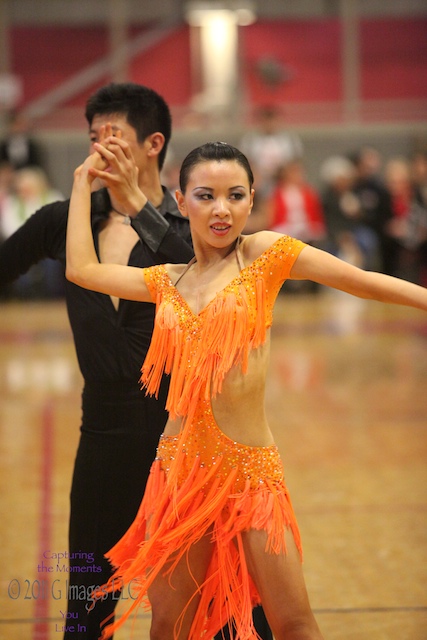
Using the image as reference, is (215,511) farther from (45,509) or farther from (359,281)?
(45,509)

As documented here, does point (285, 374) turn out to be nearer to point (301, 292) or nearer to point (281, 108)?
point (301, 292)

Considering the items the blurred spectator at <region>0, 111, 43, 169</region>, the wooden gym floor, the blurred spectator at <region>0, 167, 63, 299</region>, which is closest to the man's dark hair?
the wooden gym floor

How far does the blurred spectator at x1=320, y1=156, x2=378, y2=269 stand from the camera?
45.1 feet

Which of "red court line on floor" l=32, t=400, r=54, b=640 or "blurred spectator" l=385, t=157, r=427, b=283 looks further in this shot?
"blurred spectator" l=385, t=157, r=427, b=283

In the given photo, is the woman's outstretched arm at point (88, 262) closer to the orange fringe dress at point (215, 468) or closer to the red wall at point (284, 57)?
the orange fringe dress at point (215, 468)

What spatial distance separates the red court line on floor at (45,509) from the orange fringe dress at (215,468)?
3.96ft

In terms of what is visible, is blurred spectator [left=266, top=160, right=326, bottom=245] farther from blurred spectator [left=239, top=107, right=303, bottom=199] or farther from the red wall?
the red wall

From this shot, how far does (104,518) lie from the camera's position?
2939 mm

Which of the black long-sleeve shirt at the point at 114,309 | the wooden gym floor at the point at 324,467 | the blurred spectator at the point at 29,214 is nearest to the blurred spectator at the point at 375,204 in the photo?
the wooden gym floor at the point at 324,467

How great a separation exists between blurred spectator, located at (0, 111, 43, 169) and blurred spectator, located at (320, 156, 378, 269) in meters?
4.38

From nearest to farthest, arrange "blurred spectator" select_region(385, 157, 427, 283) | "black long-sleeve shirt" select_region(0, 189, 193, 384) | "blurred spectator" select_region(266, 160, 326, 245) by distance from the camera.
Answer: "black long-sleeve shirt" select_region(0, 189, 193, 384), "blurred spectator" select_region(266, 160, 326, 245), "blurred spectator" select_region(385, 157, 427, 283)

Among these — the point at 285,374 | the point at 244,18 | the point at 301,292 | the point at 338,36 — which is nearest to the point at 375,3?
the point at 338,36

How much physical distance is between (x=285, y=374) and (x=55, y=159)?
7839 mm

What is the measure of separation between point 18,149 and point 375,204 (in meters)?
5.32
